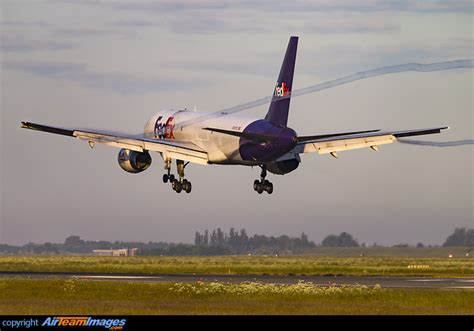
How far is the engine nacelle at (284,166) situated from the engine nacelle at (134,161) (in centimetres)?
1086

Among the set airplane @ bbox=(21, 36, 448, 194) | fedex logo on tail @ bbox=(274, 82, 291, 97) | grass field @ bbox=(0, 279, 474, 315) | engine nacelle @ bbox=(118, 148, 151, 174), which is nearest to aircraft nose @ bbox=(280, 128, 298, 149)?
airplane @ bbox=(21, 36, 448, 194)

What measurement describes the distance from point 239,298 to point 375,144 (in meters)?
32.4

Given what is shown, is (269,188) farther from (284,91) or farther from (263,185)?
(284,91)

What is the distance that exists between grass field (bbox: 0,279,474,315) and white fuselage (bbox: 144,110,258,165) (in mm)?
23792

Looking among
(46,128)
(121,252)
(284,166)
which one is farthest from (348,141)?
(121,252)

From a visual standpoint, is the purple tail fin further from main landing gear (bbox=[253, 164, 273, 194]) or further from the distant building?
the distant building

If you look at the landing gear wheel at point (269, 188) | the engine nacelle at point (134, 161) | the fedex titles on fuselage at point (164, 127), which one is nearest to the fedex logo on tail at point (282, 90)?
the landing gear wheel at point (269, 188)

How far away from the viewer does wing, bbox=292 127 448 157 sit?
270 ft

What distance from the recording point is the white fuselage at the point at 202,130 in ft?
284

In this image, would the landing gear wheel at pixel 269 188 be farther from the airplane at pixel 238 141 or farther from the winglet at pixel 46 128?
the winglet at pixel 46 128

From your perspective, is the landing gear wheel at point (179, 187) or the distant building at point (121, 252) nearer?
the landing gear wheel at point (179, 187)

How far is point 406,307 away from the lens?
52.5m

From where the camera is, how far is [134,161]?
91375 mm
